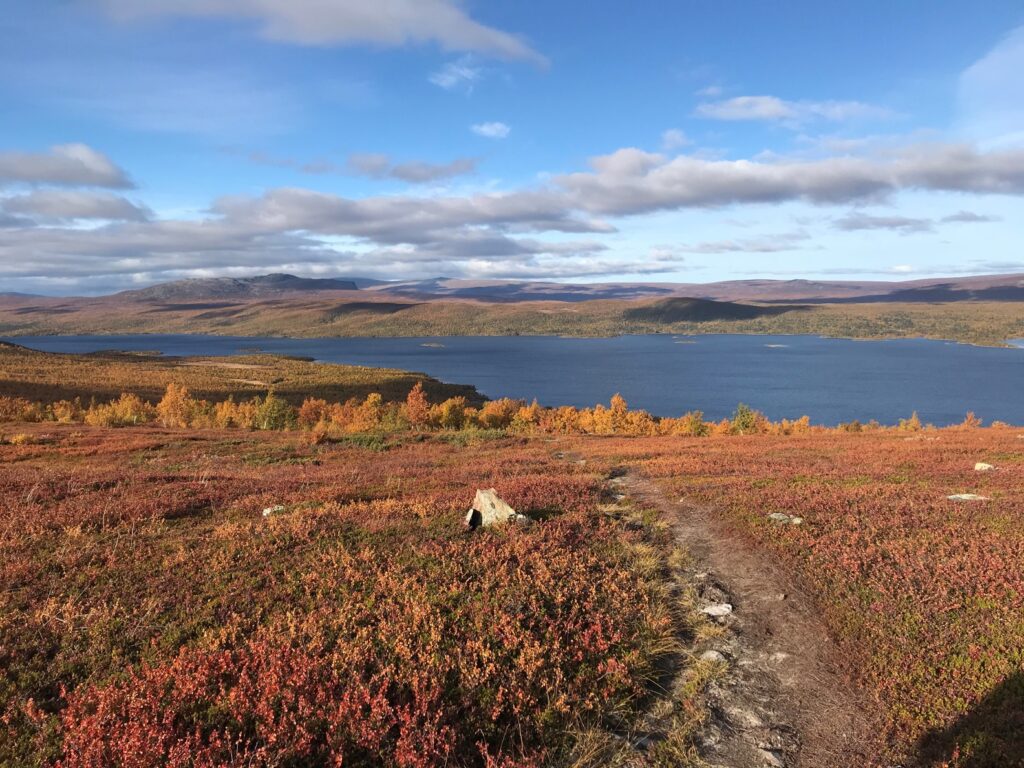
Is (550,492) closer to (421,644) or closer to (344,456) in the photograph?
(421,644)

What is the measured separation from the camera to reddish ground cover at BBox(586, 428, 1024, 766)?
25.5 feet

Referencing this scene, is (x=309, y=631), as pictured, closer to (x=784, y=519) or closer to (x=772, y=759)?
(x=772, y=759)

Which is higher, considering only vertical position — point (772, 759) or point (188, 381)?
point (772, 759)

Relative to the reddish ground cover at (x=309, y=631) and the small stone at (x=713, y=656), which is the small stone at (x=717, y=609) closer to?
the reddish ground cover at (x=309, y=631)

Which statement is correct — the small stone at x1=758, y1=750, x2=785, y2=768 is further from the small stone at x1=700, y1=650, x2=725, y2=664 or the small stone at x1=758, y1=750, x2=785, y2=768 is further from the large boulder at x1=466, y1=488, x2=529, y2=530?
the large boulder at x1=466, y1=488, x2=529, y2=530

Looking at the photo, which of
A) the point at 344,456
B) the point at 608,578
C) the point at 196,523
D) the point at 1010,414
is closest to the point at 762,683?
the point at 608,578

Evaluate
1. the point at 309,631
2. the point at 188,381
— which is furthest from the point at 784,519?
the point at 188,381

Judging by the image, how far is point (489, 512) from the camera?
1507cm

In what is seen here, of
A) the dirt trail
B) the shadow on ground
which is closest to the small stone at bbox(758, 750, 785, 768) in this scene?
the dirt trail

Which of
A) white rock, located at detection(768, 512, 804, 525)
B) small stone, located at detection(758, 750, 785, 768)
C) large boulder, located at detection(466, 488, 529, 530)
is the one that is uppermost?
large boulder, located at detection(466, 488, 529, 530)

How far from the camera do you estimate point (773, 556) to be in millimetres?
13594

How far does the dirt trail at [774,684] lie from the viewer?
24.0 ft

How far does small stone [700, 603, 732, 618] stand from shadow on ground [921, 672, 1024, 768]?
3814 millimetres

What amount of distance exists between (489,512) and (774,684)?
8.01 meters
